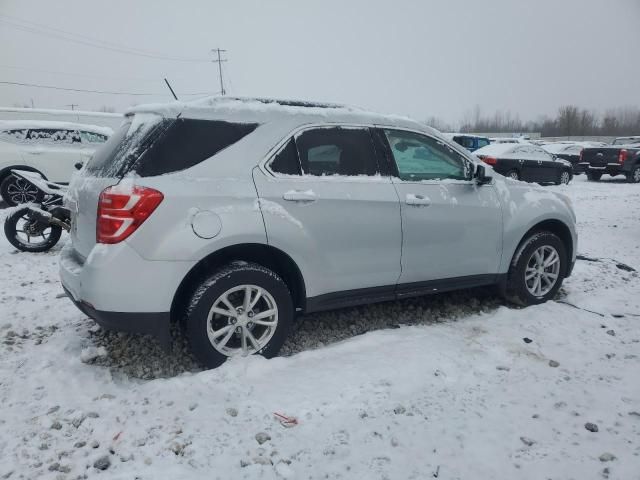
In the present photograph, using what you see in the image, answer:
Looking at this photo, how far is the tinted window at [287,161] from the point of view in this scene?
313 centimetres

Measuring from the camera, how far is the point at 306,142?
329 cm

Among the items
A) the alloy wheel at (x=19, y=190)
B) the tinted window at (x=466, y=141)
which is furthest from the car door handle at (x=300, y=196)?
the tinted window at (x=466, y=141)

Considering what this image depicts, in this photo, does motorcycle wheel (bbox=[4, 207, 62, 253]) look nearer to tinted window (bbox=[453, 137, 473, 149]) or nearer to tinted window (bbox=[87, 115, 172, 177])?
tinted window (bbox=[87, 115, 172, 177])

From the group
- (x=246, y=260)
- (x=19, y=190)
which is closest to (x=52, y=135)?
(x=19, y=190)

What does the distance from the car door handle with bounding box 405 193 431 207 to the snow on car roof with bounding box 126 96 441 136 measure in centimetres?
62

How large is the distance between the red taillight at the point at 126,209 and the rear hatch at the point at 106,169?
0.44ft

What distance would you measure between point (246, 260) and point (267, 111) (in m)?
1.06

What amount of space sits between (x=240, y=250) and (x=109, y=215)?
0.82m

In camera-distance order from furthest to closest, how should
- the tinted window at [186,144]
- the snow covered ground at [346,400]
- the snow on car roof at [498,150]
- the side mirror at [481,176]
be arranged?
the snow on car roof at [498,150] → the side mirror at [481,176] → the tinted window at [186,144] → the snow covered ground at [346,400]

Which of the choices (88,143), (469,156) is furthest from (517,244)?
(88,143)

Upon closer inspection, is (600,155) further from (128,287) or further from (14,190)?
(128,287)

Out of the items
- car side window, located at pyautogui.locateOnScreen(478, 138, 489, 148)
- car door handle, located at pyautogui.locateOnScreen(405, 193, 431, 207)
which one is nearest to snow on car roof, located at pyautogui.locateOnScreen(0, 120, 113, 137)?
car door handle, located at pyautogui.locateOnScreen(405, 193, 431, 207)

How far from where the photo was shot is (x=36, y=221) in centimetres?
607

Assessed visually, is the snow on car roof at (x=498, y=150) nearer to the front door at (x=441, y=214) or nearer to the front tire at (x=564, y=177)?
the front tire at (x=564, y=177)
